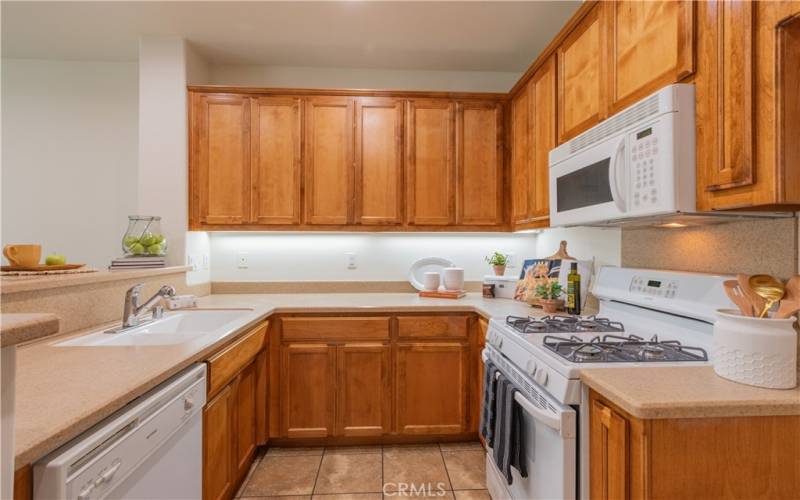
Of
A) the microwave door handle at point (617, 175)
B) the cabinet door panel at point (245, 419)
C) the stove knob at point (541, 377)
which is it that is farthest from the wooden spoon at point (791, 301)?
the cabinet door panel at point (245, 419)

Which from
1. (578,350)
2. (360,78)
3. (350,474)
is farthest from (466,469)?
(360,78)

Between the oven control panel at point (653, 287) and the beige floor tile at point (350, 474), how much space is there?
1.60 m

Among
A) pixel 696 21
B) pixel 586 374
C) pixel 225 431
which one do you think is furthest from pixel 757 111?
pixel 225 431

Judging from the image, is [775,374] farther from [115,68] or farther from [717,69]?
[115,68]

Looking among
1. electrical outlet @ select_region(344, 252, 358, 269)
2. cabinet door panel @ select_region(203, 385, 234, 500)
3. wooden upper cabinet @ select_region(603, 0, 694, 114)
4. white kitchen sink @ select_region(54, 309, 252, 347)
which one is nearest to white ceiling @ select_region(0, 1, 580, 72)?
wooden upper cabinet @ select_region(603, 0, 694, 114)

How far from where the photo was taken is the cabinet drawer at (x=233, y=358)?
1532 mm

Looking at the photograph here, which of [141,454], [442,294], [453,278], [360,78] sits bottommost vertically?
[141,454]

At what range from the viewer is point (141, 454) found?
Answer: 1.01 m

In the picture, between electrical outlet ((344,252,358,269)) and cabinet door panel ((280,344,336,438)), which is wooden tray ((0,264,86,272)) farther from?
electrical outlet ((344,252,358,269))

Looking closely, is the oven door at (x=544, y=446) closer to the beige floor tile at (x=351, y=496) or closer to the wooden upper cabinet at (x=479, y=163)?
the beige floor tile at (x=351, y=496)

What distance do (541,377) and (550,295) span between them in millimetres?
989

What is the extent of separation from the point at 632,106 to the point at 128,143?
3293 millimetres

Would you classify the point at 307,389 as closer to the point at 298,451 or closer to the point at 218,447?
the point at 298,451

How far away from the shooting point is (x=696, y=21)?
1218mm
